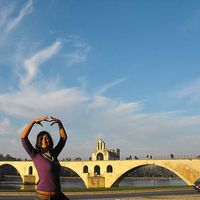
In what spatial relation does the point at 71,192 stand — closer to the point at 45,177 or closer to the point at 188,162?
the point at 45,177

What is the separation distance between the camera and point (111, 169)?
7594 cm

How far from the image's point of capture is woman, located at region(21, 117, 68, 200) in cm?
372

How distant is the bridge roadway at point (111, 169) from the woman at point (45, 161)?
60515mm

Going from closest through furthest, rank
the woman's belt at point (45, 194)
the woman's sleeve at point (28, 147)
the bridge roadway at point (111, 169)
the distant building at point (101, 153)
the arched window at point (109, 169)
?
the woman's belt at point (45, 194), the woman's sleeve at point (28, 147), the bridge roadway at point (111, 169), the arched window at point (109, 169), the distant building at point (101, 153)

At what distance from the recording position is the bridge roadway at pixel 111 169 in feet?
206

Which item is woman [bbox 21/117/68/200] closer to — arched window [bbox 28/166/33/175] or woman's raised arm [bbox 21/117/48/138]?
woman's raised arm [bbox 21/117/48/138]

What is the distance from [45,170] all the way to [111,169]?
7365 cm

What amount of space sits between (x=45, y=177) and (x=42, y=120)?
0.64 m

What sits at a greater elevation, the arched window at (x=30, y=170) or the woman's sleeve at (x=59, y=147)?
the arched window at (x=30, y=170)

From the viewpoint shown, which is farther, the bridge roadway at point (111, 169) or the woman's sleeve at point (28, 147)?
the bridge roadway at point (111, 169)

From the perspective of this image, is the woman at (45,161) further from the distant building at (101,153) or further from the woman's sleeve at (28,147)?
the distant building at (101,153)

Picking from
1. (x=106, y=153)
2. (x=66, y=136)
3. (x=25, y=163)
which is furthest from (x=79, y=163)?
(x=66, y=136)

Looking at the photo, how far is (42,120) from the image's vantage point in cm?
397

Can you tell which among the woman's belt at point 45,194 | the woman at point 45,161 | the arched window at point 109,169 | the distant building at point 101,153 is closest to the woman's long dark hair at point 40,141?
the woman at point 45,161
